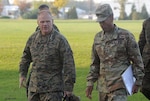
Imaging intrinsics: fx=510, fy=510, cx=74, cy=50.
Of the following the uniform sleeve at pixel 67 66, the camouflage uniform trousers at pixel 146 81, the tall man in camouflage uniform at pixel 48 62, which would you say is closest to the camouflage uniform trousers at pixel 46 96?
the tall man in camouflage uniform at pixel 48 62

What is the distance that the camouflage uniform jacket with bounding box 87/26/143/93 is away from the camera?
650cm

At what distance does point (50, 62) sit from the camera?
687 cm

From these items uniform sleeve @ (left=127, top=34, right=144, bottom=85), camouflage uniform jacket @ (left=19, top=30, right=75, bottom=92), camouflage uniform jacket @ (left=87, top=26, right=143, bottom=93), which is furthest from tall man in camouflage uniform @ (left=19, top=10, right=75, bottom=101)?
uniform sleeve @ (left=127, top=34, right=144, bottom=85)

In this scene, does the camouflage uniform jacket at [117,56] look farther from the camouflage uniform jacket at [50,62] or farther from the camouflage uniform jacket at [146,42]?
the camouflage uniform jacket at [146,42]

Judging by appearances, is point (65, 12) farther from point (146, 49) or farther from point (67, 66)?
point (67, 66)

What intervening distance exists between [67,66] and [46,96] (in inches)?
20.8

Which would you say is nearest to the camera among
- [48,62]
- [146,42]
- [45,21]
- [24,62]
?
[45,21]

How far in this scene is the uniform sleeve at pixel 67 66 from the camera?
6.69 meters

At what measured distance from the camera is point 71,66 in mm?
6781

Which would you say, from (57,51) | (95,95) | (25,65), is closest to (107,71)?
(57,51)

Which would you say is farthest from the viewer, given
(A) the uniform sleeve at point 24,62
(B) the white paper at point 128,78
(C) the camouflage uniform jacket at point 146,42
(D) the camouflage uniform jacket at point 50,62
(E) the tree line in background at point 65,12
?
(E) the tree line in background at point 65,12

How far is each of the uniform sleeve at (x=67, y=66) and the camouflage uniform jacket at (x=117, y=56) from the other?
0.43 metres

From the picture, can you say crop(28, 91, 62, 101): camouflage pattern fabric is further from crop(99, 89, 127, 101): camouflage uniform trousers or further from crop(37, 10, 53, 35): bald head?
crop(37, 10, 53, 35): bald head

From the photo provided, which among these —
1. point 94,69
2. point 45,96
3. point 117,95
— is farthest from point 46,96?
point 117,95
